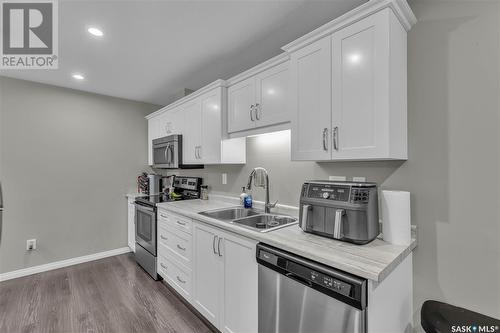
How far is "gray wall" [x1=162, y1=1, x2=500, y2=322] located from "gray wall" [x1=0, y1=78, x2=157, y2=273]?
3.77 m

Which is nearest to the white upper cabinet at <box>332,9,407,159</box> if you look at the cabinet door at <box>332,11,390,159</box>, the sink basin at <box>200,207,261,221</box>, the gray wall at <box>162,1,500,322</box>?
the cabinet door at <box>332,11,390,159</box>

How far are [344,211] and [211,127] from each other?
173cm

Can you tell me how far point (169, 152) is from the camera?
10.5 feet

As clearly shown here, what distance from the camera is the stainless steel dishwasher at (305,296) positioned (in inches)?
41.3

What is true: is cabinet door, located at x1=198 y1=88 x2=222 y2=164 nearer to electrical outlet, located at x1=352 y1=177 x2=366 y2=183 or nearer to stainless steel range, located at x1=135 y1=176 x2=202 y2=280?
stainless steel range, located at x1=135 y1=176 x2=202 y2=280

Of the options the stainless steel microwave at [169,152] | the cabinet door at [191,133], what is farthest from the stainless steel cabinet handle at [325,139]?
the stainless steel microwave at [169,152]

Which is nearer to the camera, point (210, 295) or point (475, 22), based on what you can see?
point (475, 22)

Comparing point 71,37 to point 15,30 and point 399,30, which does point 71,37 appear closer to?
Result: point 15,30

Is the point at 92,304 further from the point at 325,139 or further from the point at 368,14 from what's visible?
the point at 368,14

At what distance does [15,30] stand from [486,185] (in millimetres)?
3498

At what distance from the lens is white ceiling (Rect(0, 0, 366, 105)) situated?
167cm

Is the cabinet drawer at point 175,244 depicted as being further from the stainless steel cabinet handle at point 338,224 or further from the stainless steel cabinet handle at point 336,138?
the stainless steel cabinet handle at point 336,138

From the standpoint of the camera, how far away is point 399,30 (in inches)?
54.3

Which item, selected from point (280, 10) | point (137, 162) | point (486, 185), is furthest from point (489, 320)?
point (137, 162)
